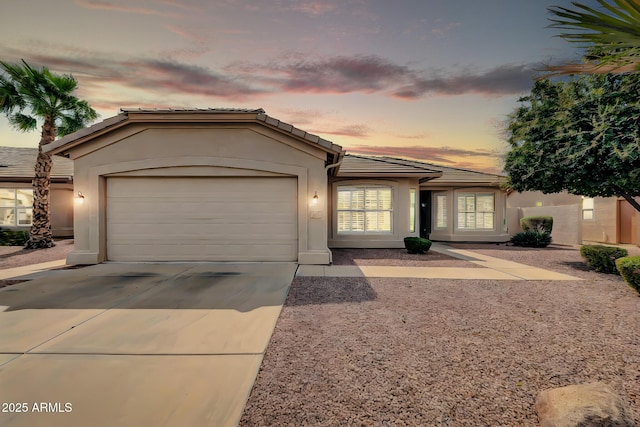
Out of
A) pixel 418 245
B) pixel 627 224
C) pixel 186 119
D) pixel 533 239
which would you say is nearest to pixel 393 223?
pixel 418 245

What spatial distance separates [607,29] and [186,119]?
8.92 m

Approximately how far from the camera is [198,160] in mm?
A: 8719

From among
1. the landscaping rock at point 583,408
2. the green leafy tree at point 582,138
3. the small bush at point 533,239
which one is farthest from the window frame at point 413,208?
the landscaping rock at point 583,408

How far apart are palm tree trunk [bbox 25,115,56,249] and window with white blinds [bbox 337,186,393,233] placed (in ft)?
42.7

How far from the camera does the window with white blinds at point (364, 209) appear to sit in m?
13.1

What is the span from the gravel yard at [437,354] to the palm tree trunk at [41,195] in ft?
44.7

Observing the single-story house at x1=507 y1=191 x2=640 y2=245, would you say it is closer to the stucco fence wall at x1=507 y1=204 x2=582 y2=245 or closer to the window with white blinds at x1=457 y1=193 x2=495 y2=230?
the stucco fence wall at x1=507 y1=204 x2=582 y2=245

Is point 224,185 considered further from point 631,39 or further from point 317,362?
point 631,39

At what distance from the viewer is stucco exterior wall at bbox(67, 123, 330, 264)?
8711mm

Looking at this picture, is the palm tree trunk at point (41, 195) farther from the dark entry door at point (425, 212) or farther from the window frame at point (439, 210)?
the window frame at point (439, 210)

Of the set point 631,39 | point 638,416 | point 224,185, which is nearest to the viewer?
point 631,39

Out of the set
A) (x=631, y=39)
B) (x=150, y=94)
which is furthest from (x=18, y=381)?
(x=150, y=94)

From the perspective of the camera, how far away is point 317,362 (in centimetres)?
310

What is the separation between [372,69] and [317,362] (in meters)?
12.7
